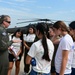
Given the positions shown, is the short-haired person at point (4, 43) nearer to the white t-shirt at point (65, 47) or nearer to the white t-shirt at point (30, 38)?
the white t-shirt at point (65, 47)

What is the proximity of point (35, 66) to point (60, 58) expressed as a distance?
0.47m

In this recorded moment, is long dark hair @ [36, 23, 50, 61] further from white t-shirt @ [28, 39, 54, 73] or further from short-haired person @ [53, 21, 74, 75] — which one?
short-haired person @ [53, 21, 74, 75]

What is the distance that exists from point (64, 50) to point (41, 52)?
0.38m

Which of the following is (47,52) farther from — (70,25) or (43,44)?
(70,25)

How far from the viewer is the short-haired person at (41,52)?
3.40 meters

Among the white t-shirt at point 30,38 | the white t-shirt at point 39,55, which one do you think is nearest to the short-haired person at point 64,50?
the white t-shirt at point 39,55

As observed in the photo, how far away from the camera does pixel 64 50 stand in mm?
3570

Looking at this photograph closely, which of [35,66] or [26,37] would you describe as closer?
[35,66]

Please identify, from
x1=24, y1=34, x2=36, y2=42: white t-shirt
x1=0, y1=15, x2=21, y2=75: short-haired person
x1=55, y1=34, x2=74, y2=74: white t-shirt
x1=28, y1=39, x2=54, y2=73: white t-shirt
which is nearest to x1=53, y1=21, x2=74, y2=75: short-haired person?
x1=55, y1=34, x2=74, y2=74: white t-shirt

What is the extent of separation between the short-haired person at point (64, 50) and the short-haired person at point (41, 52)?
0.22 m

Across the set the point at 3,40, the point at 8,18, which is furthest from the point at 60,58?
the point at 8,18

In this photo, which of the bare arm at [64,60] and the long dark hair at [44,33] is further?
the bare arm at [64,60]

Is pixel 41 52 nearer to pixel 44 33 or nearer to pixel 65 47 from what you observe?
pixel 44 33

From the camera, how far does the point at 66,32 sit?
373 cm
